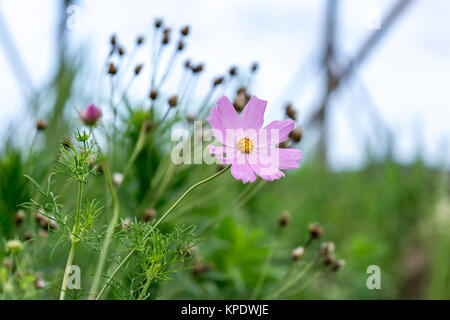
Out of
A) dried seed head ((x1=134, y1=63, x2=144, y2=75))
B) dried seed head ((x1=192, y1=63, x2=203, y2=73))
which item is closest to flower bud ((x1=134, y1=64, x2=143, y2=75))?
dried seed head ((x1=134, y1=63, x2=144, y2=75))

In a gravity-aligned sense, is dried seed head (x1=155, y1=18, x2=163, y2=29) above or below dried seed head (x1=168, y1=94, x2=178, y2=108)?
above

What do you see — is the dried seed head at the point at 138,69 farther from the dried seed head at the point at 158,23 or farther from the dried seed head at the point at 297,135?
the dried seed head at the point at 297,135

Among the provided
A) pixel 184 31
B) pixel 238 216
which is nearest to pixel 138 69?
pixel 184 31

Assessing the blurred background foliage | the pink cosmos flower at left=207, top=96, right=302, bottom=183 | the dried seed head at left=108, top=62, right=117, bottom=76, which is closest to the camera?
the pink cosmos flower at left=207, top=96, right=302, bottom=183

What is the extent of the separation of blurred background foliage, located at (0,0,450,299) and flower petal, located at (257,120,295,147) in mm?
135

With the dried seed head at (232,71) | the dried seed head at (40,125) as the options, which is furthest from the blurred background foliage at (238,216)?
the dried seed head at (232,71)

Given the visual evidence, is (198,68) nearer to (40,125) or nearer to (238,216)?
(40,125)

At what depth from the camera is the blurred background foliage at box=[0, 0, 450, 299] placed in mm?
599

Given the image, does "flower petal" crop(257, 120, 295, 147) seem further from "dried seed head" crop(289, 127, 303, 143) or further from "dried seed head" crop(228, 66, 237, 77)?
"dried seed head" crop(228, 66, 237, 77)

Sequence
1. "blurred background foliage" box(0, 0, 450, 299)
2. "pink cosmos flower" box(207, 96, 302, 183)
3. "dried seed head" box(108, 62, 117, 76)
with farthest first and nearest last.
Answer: "blurred background foliage" box(0, 0, 450, 299), "dried seed head" box(108, 62, 117, 76), "pink cosmos flower" box(207, 96, 302, 183)

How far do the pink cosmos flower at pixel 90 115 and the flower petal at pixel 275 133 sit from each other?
0.14 meters

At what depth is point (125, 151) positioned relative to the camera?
31.5 inches
